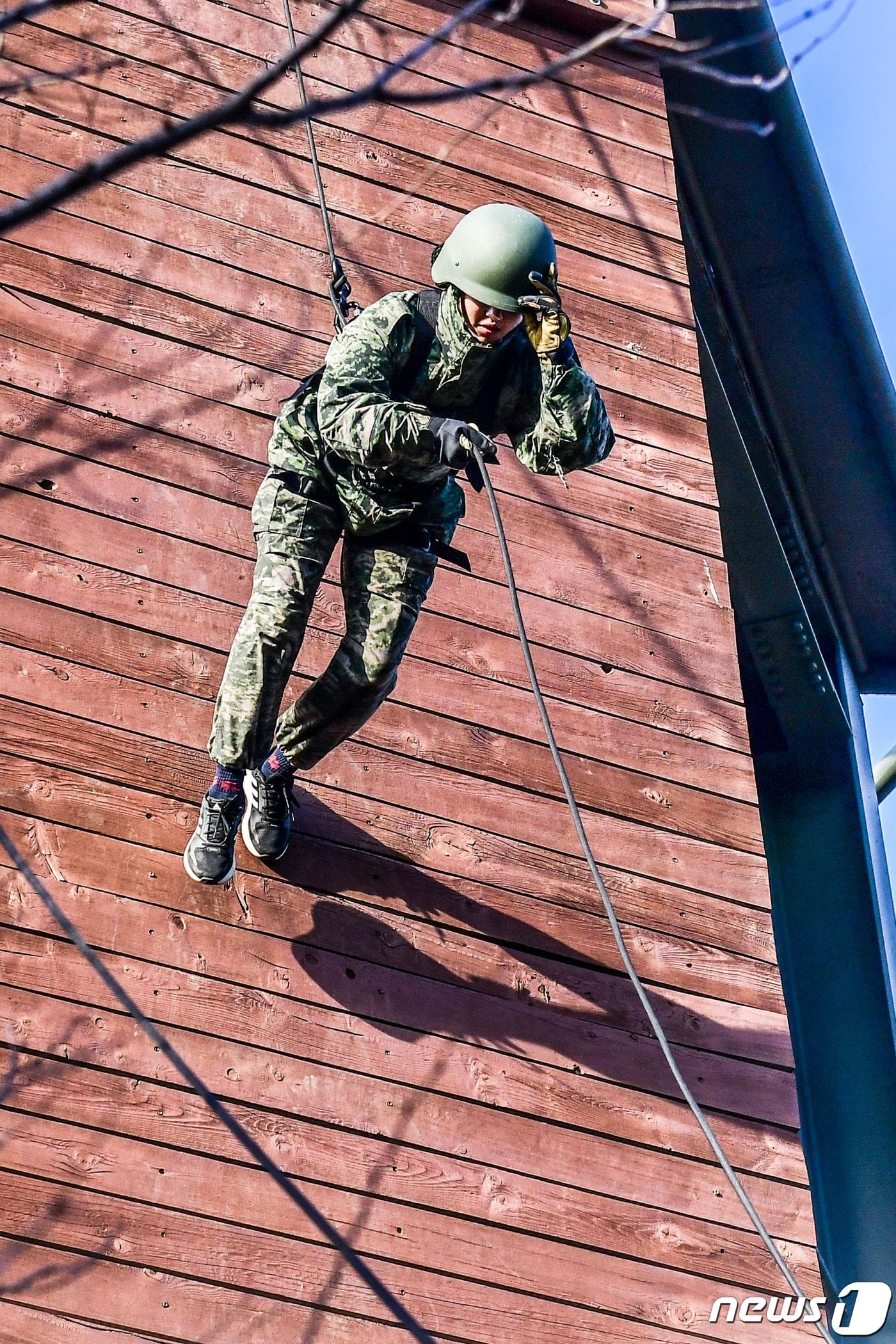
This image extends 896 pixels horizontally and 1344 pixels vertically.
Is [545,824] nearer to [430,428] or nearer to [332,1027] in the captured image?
[332,1027]

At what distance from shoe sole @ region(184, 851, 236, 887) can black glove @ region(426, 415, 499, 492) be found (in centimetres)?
Answer: 138

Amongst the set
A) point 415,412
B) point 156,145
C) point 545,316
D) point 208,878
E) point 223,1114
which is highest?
point 545,316

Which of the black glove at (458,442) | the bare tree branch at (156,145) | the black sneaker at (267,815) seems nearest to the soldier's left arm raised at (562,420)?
the black glove at (458,442)

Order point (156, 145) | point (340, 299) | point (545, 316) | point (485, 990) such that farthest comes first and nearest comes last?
1. point (485, 990)
2. point (340, 299)
3. point (545, 316)
4. point (156, 145)

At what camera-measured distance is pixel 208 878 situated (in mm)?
4008

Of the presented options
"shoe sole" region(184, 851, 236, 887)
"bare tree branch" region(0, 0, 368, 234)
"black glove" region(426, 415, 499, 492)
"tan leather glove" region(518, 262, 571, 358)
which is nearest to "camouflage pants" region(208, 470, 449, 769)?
"shoe sole" region(184, 851, 236, 887)

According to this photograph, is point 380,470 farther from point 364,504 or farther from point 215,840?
point 215,840

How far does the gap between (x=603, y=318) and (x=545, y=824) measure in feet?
6.97

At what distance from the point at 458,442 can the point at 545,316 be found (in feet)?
1.30

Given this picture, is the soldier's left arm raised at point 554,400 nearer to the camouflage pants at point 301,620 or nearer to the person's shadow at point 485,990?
the camouflage pants at point 301,620

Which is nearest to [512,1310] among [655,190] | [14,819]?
[14,819]

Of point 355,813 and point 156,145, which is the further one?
point 355,813

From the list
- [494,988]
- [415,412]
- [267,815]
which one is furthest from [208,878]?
[415,412]

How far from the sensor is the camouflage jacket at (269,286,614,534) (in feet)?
11.3
